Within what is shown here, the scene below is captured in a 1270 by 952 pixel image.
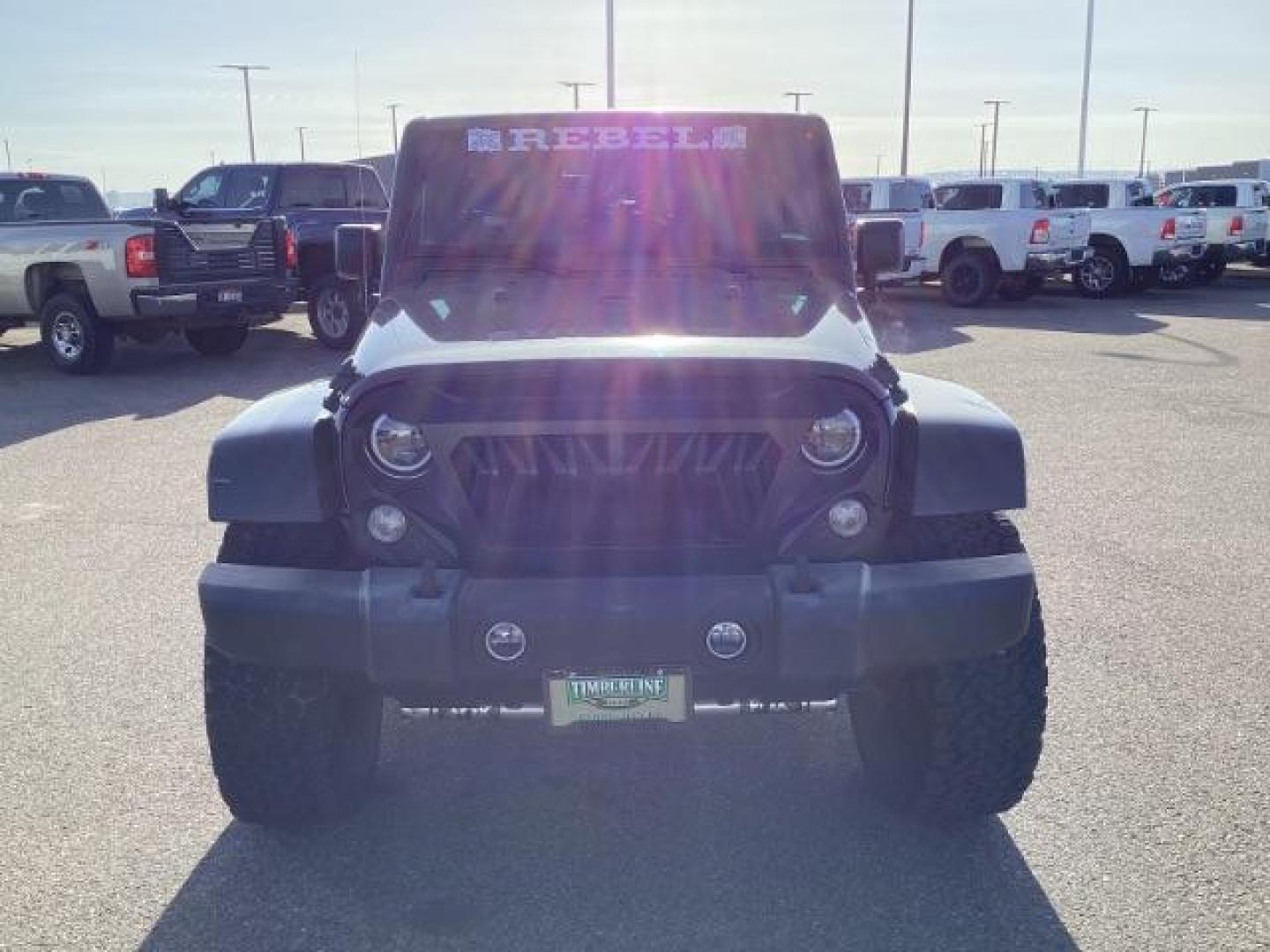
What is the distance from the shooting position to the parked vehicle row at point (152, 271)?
429 inches

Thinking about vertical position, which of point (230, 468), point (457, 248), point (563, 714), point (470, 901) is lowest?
point (470, 901)

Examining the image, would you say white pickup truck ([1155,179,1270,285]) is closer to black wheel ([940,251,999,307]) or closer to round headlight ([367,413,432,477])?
black wheel ([940,251,999,307])

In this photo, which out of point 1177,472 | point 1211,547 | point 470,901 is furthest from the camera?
point 1177,472

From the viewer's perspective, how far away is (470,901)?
2.90 meters

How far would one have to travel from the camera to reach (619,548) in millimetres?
2689

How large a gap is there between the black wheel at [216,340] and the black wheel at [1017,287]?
1140 cm

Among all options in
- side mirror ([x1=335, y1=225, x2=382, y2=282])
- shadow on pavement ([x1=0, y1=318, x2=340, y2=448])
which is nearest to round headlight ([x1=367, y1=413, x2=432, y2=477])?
side mirror ([x1=335, y1=225, x2=382, y2=282])

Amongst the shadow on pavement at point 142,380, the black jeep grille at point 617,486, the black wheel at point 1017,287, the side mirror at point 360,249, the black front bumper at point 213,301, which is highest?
the side mirror at point 360,249

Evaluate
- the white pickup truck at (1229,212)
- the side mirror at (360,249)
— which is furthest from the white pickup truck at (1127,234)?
the side mirror at (360,249)

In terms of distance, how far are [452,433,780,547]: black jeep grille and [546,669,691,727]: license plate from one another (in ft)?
1.03

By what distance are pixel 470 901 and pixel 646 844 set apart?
512 millimetres

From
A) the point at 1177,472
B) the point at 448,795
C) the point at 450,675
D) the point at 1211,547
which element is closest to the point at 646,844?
A: the point at 448,795

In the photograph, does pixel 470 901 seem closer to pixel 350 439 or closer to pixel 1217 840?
pixel 350 439

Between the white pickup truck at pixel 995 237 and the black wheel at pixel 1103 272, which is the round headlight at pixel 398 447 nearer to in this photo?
the white pickup truck at pixel 995 237
